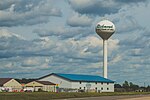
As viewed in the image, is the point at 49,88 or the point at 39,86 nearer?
the point at 39,86

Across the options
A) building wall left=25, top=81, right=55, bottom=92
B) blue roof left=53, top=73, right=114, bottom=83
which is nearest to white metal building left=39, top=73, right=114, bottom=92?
blue roof left=53, top=73, right=114, bottom=83

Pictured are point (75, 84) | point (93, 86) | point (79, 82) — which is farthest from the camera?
point (93, 86)

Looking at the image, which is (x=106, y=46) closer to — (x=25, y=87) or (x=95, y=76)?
(x=95, y=76)

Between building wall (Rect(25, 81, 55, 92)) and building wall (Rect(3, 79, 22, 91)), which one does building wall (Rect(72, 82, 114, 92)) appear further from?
building wall (Rect(3, 79, 22, 91))

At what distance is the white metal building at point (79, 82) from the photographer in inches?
5369

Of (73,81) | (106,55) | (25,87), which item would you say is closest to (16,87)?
(25,87)

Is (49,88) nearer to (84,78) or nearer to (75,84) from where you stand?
(75,84)

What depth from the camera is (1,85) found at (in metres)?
138

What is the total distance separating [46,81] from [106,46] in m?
25.4

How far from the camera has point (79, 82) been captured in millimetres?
139625

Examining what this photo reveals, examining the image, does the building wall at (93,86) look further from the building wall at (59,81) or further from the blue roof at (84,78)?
the building wall at (59,81)

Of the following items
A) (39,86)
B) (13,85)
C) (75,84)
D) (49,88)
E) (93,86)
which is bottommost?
(49,88)

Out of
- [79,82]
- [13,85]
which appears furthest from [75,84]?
[13,85]

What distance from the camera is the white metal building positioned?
Result: 136 metres
